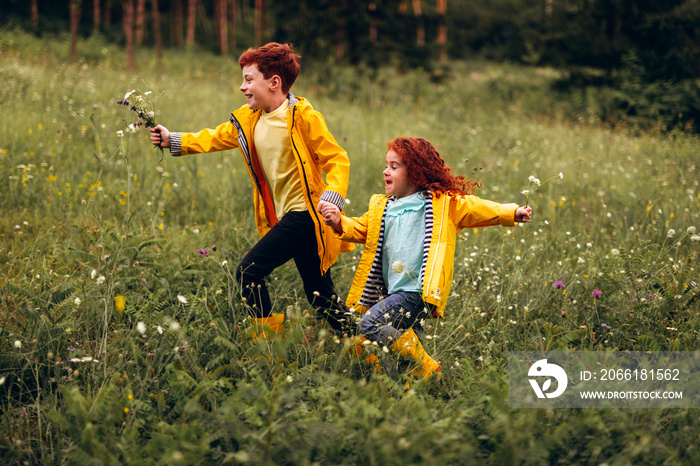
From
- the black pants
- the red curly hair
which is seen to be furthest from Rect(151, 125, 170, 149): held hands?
the red curly hair

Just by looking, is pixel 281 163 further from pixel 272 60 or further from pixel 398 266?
pixel 398 266

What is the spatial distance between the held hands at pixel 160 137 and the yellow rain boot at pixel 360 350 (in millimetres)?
1698

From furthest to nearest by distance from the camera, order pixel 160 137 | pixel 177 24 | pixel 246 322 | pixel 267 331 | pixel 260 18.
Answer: pixel 260 18 < pixel 177 24 < pixel 160 137 < pixel 246 322 < pixel 267 331

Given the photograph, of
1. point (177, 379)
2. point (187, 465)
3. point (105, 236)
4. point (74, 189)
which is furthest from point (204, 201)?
point (187, 465)

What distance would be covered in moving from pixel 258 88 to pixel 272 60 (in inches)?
7.6

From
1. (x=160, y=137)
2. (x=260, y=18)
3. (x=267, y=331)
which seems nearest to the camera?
(x=267, y=331)

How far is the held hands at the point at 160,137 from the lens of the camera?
3.06 metres

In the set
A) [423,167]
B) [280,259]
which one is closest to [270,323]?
[280,259]

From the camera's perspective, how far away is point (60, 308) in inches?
113

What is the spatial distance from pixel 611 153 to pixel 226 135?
703 cm

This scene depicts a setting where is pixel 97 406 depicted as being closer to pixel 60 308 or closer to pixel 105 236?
pixel 60 308

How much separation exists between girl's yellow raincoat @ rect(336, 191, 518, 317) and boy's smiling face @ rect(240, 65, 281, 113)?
0.93 meters

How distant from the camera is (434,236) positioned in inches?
106

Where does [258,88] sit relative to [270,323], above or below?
above
